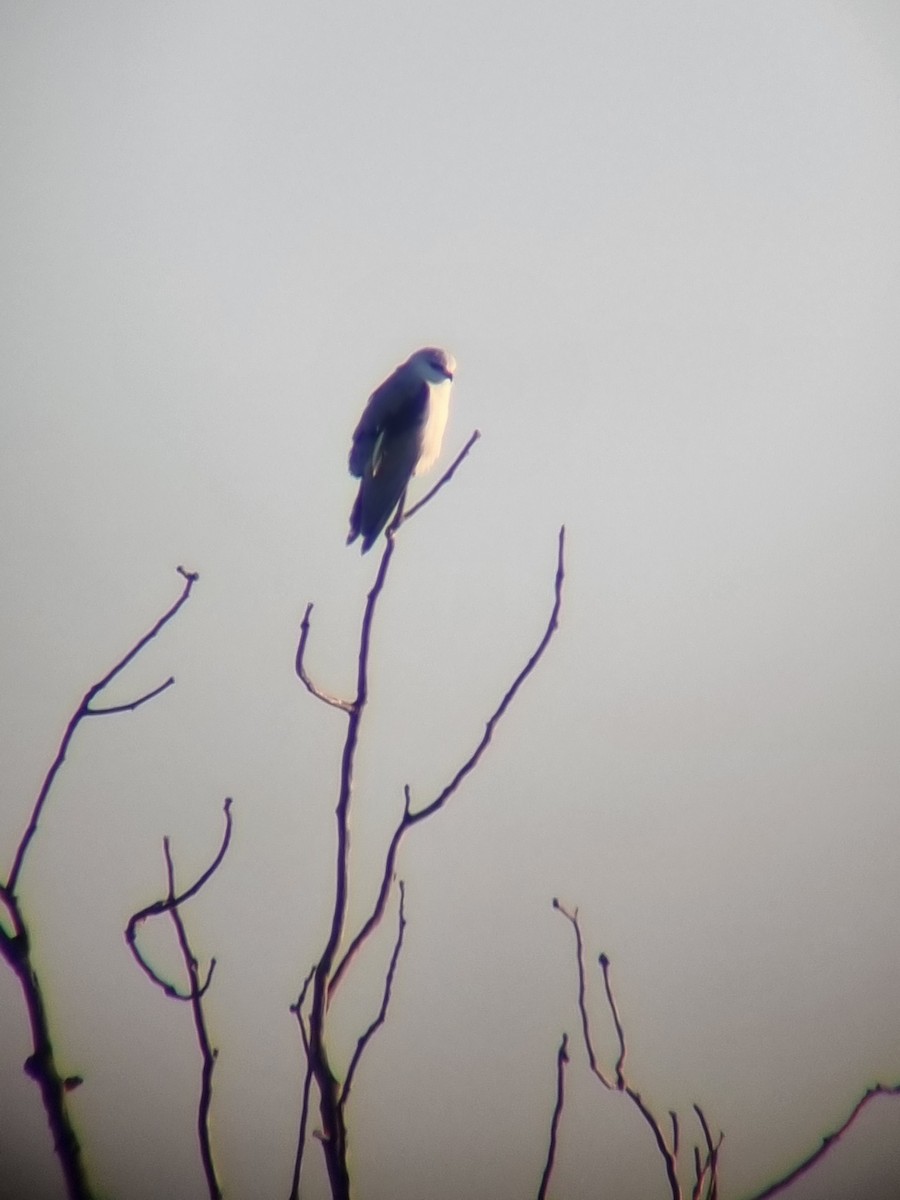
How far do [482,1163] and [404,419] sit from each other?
5897 millimetres

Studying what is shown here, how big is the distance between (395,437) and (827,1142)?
9.66ft

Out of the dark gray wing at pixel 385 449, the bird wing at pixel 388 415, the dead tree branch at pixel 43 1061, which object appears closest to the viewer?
the dead tree branch at pixel 43 1061

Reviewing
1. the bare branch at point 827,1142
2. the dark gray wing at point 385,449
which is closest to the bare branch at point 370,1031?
the bare branch at point 827,1142

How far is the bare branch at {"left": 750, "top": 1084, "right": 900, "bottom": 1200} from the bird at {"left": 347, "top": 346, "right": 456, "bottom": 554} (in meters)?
2.62

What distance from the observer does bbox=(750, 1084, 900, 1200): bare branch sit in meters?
1.38

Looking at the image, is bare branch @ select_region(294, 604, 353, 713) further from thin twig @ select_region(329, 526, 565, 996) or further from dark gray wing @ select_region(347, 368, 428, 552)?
dark gray wing @ select_region(347, 368, 428, 552)

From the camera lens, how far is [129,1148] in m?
6.57

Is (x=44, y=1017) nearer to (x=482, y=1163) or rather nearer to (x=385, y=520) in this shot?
(x=385, y=520)

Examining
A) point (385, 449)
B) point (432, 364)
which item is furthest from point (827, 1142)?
point (432, 364)

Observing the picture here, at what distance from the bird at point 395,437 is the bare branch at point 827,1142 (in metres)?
2.62

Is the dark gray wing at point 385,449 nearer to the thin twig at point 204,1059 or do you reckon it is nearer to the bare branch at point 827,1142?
the thin twig at point 204,1059

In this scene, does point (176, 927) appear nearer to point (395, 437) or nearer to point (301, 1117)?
point (301, 1117)

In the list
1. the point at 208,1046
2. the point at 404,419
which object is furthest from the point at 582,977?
the point at 404,419

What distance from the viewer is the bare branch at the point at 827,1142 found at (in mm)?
1383
